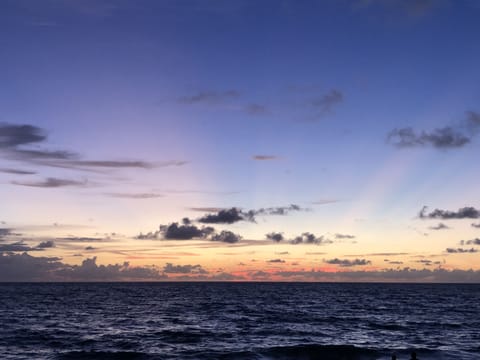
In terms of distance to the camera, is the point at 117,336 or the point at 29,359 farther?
the point at 117,336

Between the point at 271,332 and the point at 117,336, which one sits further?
the point at 271,332

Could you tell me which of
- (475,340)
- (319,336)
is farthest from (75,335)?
(475,340)

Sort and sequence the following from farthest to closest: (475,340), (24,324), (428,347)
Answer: (24,324) < (475,340) < (428,347)

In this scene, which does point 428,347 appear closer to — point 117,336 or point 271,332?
point 271,332

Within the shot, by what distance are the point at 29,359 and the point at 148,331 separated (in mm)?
23222

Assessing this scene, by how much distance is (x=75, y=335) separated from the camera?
208ft

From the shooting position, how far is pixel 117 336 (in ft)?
206

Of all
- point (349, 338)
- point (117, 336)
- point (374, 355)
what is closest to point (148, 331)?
point (117, 336)

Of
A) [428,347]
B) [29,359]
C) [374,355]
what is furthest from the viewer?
[428,347]

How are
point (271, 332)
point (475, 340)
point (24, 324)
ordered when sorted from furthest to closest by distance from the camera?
1. point (24, 324)
2. point (271, 332)
3. point (475, 340)

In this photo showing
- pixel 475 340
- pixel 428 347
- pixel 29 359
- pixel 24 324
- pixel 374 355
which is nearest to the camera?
pixel 29 359

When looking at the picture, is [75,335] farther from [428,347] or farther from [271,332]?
[428,347]

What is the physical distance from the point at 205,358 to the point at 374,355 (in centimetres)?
1816

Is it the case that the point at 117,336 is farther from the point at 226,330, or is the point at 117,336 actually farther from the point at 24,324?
the point at 24,324
